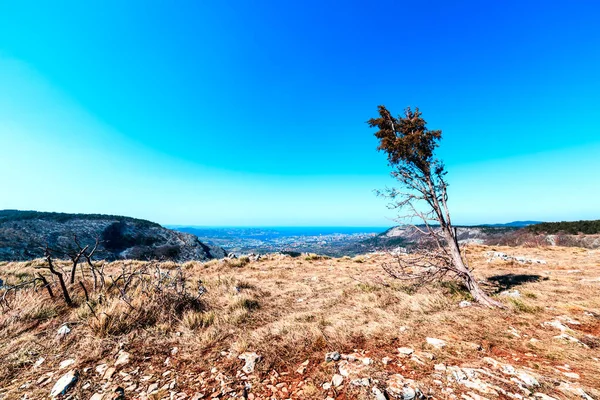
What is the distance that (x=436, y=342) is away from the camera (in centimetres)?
446

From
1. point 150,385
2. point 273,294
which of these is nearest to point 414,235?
point 273,294

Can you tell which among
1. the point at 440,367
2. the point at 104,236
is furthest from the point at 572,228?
the point at 104,236

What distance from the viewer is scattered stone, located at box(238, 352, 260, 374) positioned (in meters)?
3.77

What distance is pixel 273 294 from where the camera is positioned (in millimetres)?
9320

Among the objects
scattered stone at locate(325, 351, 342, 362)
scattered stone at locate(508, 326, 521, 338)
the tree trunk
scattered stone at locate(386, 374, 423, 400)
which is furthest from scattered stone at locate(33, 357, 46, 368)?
the tree trunk

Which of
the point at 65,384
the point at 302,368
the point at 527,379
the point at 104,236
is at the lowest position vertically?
the point at 104,236

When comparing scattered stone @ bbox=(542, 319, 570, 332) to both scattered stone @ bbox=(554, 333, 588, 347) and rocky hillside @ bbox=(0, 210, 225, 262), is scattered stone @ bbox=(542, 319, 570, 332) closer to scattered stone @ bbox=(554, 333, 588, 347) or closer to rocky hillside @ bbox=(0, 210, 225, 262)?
scattered stone @ bbox=(554, 333, 588, 347)

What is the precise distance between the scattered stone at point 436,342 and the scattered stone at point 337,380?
2.08 meters

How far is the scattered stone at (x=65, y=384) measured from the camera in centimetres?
321

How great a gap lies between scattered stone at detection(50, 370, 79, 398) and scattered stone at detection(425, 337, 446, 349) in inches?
227

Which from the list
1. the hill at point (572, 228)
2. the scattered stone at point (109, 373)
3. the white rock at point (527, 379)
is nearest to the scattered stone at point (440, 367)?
the white rock at point (527, 379)

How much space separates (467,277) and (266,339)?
679cm

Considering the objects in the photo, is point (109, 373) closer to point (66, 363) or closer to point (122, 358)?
point (122, 358)

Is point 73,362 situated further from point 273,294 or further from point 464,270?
point 464,270
